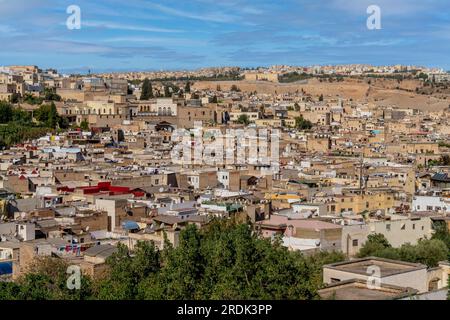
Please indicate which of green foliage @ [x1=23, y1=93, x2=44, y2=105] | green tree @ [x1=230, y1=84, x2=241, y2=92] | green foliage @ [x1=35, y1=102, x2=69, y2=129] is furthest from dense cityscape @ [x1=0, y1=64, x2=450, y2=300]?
green tree @ [x1=230, y1=84, x2=241, y2=92]

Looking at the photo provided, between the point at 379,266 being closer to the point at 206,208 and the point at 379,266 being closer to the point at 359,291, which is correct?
the point at 359,291

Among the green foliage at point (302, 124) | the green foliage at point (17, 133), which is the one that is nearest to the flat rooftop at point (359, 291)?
the green foliage at point (17, 133)

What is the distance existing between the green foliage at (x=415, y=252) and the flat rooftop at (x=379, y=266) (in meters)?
1.69

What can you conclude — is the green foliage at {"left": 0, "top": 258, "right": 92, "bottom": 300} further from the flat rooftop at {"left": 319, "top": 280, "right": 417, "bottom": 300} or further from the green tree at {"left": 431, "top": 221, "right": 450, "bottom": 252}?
the green tree at {"left": 431, "top": 221, "right": 450, "bottom": 252}

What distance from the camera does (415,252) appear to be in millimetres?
11156

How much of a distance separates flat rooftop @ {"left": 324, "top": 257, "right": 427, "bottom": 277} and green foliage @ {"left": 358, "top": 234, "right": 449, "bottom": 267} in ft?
5.55

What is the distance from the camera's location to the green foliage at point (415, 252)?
11055mm

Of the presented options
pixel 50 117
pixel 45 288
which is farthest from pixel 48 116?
pixel 45 288

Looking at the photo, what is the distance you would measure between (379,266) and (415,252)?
7.26 ft

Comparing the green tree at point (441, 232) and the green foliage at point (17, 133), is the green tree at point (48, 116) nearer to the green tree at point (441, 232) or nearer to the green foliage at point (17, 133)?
the green foliage at point (17, 133)

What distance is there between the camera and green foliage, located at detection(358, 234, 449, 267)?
36.3ft
